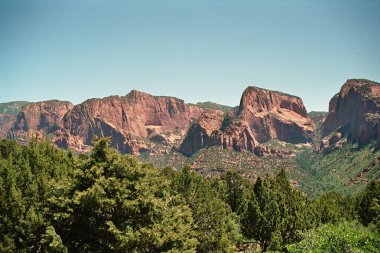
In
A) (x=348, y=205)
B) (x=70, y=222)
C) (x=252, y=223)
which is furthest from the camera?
(x=348, y=205)

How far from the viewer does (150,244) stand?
20.0m

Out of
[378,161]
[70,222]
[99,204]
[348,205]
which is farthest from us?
[378,161]

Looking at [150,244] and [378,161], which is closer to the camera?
[150,244]

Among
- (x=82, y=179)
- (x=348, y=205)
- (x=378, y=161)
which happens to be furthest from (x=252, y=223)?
(x=378, y=161)

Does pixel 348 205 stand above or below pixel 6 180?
below

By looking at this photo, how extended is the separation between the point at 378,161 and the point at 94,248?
212 metres

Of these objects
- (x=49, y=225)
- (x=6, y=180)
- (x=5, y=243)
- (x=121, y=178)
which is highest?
(x=121, y=178)

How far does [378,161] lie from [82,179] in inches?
8356

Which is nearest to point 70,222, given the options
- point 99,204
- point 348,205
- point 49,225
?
point 49,225

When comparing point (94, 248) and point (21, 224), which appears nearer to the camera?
point (94, 248)

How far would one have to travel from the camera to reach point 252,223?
4284 cm

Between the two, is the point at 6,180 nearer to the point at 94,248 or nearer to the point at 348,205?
the point at 94,248

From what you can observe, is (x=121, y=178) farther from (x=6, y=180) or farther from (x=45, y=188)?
(x=6, y=180)

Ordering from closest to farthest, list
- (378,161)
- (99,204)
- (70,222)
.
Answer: (99,204) → (70,222) → (378,161)
